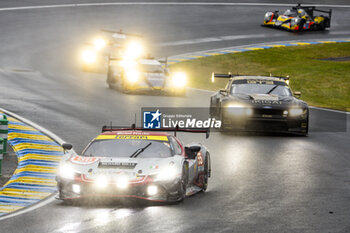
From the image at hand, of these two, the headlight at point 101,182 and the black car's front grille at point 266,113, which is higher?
the black car's front grille at point 266,113

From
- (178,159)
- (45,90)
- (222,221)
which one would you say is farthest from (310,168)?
(45,90)

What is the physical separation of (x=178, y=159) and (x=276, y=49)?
106 feet

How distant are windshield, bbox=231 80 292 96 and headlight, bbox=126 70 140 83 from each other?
8084 millimetres

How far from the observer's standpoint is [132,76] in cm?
2875

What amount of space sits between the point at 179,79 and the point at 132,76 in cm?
175

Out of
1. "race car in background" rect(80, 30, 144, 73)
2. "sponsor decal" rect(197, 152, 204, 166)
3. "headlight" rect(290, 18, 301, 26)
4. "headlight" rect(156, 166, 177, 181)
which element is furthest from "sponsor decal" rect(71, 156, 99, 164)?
"headlight" rect(290, 18, 301, 26)

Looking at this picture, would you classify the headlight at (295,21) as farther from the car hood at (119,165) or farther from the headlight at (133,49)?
the car hood at (119,165)

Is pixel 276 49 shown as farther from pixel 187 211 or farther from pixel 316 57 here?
pixel 187 211

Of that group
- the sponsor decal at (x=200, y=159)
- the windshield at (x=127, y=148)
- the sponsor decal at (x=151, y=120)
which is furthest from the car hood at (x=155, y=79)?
the windshield at (x=127, y=148)

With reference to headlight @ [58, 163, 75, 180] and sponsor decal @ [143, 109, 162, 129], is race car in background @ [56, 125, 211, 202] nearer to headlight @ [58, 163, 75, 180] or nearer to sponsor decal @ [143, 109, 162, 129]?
headlight @ [58, 163, 75, 180]

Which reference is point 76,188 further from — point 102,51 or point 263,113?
point 102,51

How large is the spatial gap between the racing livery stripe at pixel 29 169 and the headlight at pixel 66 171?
0.95 meters

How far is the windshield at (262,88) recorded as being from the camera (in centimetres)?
2090

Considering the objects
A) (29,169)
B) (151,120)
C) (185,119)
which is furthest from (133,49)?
(151,120)
